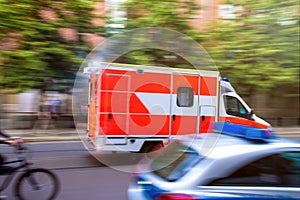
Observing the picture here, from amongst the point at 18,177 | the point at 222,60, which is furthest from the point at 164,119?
the point at 222,60

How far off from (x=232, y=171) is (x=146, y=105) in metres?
5.12

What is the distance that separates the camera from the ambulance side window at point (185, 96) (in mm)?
8355

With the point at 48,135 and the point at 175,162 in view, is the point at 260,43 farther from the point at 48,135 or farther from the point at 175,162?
the point at 175,162

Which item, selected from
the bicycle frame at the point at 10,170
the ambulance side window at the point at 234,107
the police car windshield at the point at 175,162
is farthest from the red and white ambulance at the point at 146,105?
the police car windshield at the point at 175,162

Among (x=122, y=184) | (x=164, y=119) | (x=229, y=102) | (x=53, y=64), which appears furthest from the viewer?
(x=53, y=64)

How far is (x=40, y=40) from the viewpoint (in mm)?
11180

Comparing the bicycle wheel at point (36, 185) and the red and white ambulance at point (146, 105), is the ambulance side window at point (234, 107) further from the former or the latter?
the bicycle wheel at point (36, 185)

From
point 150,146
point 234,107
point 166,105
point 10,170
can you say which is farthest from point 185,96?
point 10,170

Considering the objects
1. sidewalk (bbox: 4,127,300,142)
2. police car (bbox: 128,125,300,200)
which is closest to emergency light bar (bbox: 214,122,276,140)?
police car (bbox: 128,125,300,200)

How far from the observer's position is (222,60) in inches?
545

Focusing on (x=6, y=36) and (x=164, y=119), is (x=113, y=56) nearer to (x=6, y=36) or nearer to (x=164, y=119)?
(x=164, y=119)

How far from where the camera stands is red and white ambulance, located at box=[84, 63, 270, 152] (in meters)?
7.72

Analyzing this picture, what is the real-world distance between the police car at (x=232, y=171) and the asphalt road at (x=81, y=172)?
240 centimetres

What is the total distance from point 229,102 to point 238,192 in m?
6.50
